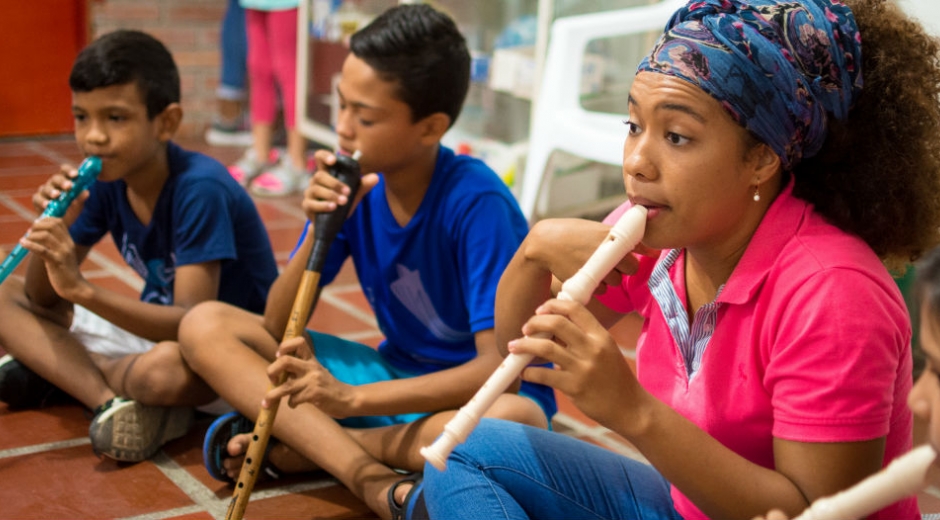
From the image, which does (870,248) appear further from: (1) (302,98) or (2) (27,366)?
(1) (302,98)

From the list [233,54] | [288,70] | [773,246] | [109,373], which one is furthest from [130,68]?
[233,54]

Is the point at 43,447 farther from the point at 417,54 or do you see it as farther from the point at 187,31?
the point at 187,31

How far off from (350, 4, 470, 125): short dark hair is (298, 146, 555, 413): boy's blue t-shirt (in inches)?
4.1

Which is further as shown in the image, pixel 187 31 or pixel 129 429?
pixel 187 31

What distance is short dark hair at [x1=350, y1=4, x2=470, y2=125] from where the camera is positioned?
5.69 ft

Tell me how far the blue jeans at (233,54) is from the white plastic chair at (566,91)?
1.69m

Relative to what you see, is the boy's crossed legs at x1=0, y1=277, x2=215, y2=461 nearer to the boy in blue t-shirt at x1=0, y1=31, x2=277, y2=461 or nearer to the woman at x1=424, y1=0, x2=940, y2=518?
the boy in blue t-shirt at x1=0, y1=31, x2=277, y2=461

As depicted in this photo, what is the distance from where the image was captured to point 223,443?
1610 millimetres

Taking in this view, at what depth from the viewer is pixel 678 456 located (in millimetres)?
1019

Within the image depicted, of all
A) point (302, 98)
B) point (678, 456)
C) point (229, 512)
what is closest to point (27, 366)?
point (229, 512)

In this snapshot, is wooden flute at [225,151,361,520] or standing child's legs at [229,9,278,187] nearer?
wooden flute at [225,151,361,520]

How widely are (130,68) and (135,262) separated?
0.35m

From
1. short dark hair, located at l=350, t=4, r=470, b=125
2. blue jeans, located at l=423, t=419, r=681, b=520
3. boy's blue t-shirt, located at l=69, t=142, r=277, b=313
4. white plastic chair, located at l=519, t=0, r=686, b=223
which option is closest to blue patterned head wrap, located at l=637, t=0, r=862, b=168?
blue jeans, located at l=423, t=419, r=681, b=520

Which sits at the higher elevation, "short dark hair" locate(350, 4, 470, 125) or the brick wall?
"short dark hair" locate(350, 4, 470, 125)
